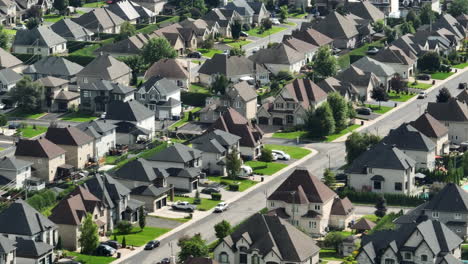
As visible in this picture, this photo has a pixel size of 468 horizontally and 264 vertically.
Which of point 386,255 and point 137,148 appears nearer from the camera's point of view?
point 386,255

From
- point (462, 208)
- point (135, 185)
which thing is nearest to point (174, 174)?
point (135, 185)

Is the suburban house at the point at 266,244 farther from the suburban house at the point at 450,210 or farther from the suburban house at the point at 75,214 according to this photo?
the suburban house at the point at 75,214

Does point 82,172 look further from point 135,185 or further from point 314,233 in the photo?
point 314,233

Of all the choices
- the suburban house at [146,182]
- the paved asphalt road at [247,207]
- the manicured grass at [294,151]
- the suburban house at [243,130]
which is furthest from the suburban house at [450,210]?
the suburban house at [243,130]

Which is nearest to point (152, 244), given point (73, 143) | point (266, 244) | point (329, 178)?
point (266, 244)

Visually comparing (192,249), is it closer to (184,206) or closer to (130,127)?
(184,206)

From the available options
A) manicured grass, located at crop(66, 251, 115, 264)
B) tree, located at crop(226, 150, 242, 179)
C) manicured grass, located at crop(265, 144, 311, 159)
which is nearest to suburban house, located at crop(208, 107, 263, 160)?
manicured grass, located at crop(265, 144, 311, 159)

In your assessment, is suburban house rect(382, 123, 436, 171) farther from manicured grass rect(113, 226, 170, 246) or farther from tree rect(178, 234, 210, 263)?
tree rect(178, 234, 210, 263)
